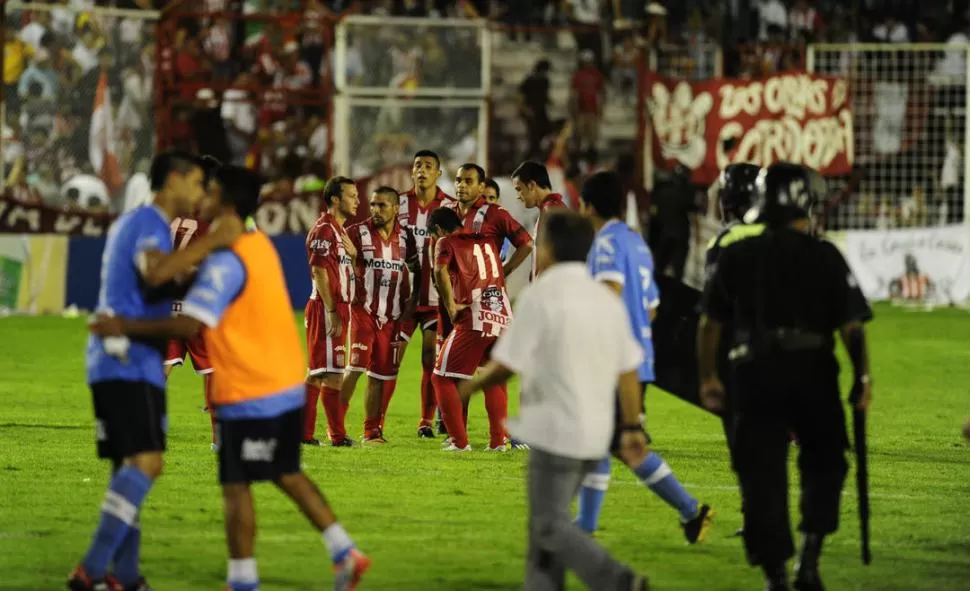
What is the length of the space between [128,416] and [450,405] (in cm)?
557

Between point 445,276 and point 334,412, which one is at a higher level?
point 445,276

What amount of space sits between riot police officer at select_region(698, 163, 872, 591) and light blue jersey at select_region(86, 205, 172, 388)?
2.45 meters

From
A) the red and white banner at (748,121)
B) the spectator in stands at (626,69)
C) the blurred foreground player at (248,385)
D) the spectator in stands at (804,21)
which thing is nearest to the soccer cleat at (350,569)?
the blurred foreground player at (248,385)

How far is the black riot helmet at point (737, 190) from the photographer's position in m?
10.6

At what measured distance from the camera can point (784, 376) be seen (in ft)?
26.0

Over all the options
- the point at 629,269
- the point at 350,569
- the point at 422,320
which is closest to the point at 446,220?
the point at 422,320

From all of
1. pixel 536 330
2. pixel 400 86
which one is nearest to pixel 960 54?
pixel 400 86

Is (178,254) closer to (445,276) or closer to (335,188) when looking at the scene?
(445,276)

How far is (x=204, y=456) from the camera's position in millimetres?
13008

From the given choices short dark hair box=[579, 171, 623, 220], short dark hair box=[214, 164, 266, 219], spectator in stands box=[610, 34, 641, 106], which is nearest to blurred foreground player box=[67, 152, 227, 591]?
short dark hair box=[214, 164, 266, 219]

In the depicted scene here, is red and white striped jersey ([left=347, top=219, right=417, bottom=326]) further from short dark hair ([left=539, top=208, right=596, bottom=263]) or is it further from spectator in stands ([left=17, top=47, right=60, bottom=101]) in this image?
spectator in stands ([left=17, top=47, right=60, bottom=101])

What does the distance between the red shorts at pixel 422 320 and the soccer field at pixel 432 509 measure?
0.84 metres

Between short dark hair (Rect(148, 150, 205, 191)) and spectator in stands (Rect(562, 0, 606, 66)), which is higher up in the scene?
spectator in stands (Rect(562, 0, 606, 66))

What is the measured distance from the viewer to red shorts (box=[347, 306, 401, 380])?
13727 mm
